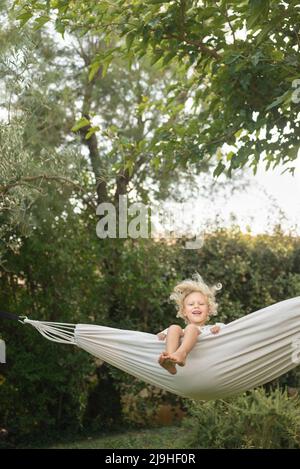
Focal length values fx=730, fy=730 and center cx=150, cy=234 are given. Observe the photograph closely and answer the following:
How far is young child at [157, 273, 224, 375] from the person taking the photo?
275 cm

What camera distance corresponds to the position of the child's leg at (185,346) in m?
2.73

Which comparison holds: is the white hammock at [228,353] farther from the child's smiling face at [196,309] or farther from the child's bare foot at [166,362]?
the child's smiling face at [196,309]

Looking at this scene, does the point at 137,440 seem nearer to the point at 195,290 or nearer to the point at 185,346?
the point at 195,290

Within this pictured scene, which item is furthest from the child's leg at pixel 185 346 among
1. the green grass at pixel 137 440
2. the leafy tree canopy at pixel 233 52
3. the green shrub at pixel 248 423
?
the green grass at pixel 137 440

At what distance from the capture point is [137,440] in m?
5.31

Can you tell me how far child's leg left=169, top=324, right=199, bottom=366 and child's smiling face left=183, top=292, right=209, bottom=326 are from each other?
13.2 inches

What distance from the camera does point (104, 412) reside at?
5.85 m

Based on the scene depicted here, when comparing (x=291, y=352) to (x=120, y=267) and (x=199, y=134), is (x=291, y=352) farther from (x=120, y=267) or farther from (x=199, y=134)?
(x=120, y=267)

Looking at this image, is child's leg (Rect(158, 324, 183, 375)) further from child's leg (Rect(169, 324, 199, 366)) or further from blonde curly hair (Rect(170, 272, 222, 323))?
blonde curly hair (Rect(170, 272, 222, 323))

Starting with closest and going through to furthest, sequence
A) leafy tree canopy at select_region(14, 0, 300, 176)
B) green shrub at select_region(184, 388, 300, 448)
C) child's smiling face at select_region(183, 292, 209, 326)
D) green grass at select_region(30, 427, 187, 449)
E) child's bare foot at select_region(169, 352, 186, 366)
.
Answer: child's bare foot at select_region(169, 352, 186, 366) < child's smiling face at select_region(183, 292, 209, 326) < leafy tree canopy at select_region(14, 0, 300, 176) < green shrub at select_region(184, 388, 300, 448) < green grass at select_region(30, 427, 187, 449)

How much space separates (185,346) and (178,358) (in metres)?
0.07

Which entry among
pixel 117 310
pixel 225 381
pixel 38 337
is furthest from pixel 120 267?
pixel 225 381

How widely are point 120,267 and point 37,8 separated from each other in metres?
2.56

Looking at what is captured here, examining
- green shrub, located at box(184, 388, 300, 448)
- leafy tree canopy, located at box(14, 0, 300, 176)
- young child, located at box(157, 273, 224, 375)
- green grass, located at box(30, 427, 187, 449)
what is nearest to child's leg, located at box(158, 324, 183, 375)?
young child, located at box(157, 273, 224, 375)
